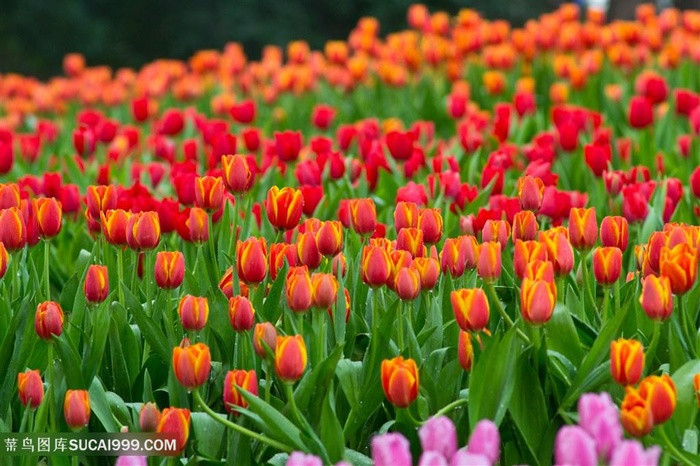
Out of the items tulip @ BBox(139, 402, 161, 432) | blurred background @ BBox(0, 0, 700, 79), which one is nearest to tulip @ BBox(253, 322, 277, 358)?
tulip @ BBox(139, 402, 161, 432)

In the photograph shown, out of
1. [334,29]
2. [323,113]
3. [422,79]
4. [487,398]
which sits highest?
[334,29]

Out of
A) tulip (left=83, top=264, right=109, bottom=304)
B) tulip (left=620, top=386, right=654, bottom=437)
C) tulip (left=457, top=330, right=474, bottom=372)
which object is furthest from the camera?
tulip (left=83, top=264, right=109, bottom=304)

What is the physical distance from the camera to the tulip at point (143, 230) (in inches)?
96.3

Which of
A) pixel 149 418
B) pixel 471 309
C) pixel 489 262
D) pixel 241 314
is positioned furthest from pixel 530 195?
pixel 149 418

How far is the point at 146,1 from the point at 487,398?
12779 mm

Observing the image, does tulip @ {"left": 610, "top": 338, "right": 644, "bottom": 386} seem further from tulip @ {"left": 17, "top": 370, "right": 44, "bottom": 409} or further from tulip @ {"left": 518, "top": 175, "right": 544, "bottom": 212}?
tulip @ {"left": 17, "top": 370, "right": 44, "bottom": 409}

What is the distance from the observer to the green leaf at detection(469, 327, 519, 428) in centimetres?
194

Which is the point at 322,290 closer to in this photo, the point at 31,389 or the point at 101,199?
the point at 31,389

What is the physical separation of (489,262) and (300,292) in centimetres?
39

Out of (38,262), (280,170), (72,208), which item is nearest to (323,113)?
(280,170)

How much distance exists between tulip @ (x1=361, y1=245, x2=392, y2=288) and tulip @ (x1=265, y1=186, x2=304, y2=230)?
0.31 m

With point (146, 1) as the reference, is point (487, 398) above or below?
below

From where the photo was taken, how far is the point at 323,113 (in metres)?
5.05

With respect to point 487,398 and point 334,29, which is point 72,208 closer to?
point 487,398
